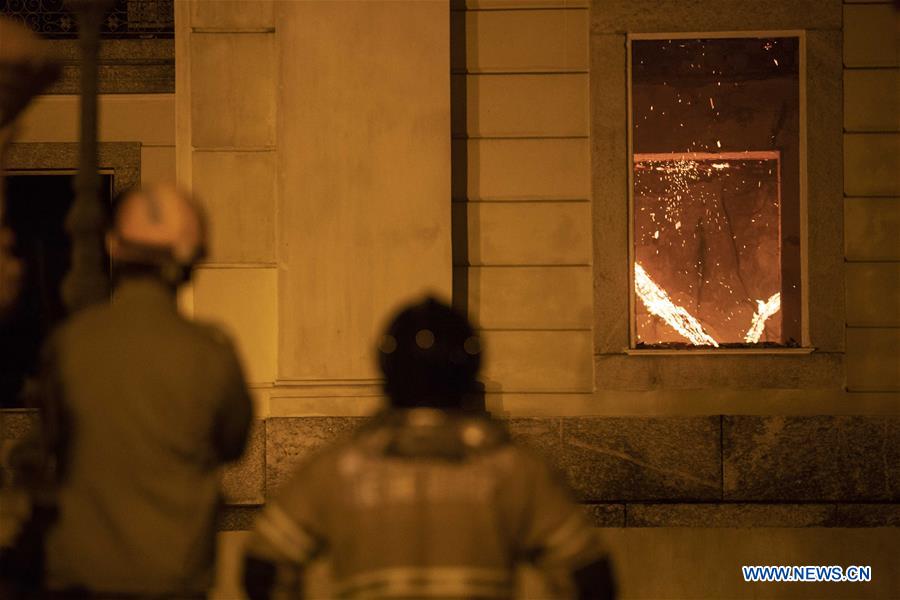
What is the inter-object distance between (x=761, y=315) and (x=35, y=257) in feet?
18.4

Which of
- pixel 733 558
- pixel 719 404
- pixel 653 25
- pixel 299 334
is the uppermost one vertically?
pixel 653 25

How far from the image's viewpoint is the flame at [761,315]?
352 inches

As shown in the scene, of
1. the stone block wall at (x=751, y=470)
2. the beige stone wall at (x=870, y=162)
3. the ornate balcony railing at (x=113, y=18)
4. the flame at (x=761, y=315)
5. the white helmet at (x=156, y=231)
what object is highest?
the ornate balcony railing at (x=113, y=18)

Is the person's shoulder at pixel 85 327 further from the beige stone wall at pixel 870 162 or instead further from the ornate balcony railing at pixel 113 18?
the beige stone wall at pixel 870 162

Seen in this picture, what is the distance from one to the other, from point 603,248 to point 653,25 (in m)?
→ 1.68

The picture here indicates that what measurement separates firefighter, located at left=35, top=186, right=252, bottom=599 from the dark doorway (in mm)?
6425

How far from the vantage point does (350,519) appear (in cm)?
275

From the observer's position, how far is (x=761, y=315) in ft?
29.4

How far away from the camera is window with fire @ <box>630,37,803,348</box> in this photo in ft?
29.2

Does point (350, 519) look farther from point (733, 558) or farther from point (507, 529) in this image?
point (733, 558)

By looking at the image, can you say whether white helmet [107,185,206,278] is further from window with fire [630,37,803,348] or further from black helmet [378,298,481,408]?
window with fire [630,37,803,348]

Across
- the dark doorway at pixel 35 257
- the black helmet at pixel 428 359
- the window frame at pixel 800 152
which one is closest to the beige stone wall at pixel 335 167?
the window frame at pixel 800 152

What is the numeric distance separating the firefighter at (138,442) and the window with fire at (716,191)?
236 inches

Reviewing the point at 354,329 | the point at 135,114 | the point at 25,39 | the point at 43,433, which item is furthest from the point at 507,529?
the point at 135,114
